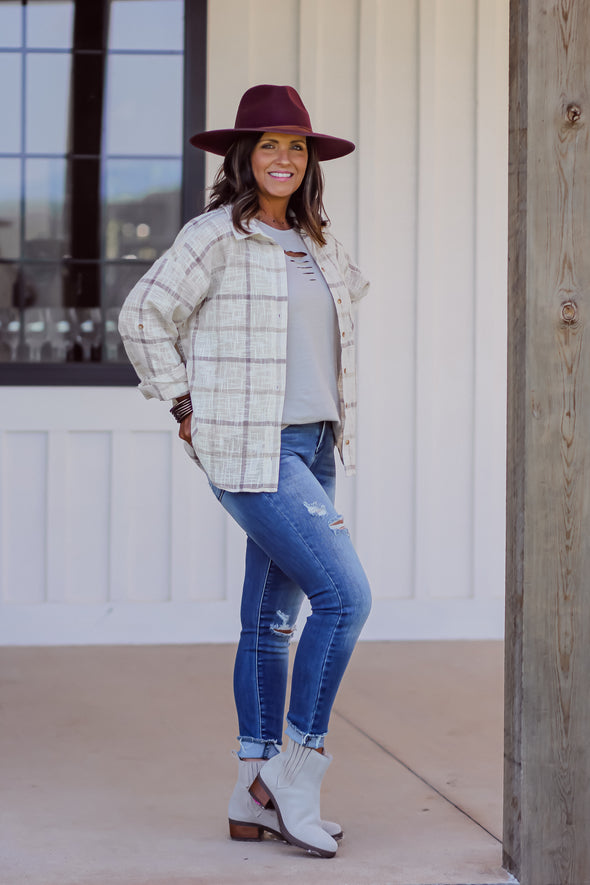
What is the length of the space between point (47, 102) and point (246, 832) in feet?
11.8

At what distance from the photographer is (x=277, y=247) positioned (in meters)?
2.60

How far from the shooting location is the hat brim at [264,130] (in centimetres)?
261

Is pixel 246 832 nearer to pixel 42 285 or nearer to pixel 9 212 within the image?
pixel 42 285

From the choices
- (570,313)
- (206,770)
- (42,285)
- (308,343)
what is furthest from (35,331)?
(570,313)

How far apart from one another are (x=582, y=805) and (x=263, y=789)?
0.73 m

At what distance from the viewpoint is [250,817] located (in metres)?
2.61

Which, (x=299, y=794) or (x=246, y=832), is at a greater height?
(x=299, y=794)

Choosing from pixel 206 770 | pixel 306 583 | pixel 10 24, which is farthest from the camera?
pixel 10 24

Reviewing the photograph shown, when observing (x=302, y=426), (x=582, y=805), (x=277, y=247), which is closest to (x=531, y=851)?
(x=582, y=805)

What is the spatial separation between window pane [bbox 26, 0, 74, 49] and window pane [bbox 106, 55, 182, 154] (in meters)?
0.24

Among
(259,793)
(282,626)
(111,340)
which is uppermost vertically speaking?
(111,340)

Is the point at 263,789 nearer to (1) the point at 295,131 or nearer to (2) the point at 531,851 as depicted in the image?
(2) the point at 531,851

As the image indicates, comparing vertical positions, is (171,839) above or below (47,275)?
below

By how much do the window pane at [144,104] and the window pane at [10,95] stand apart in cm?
40
